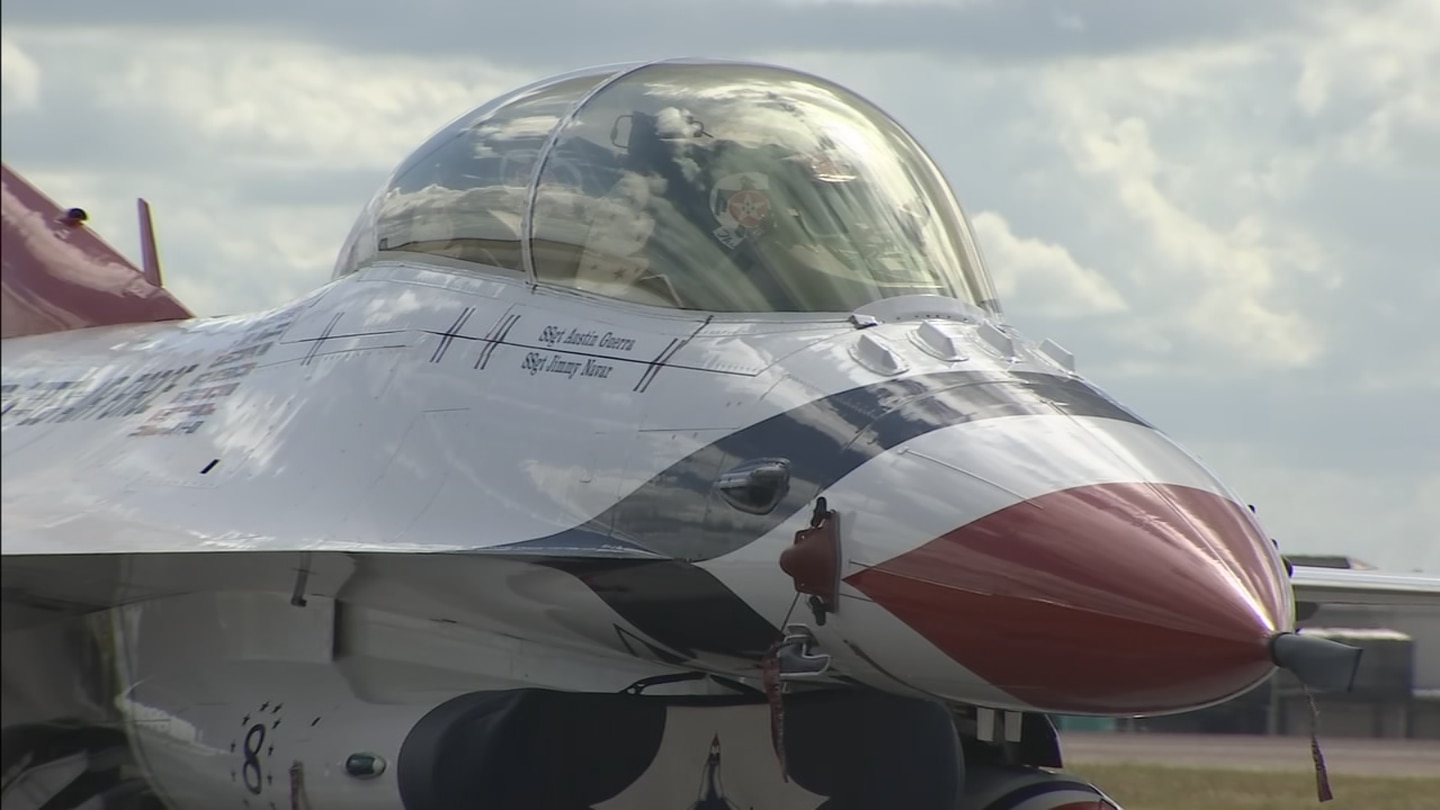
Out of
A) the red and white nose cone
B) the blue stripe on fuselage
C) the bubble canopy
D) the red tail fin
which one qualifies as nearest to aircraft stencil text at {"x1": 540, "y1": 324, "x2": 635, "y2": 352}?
the bubble canopy

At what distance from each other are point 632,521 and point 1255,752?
21.1 m

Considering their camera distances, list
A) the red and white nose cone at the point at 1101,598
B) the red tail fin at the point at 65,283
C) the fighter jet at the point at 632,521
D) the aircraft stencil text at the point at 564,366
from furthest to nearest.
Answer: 1. the red tail fin at the point at 65,283
2. the aircraft stencil text at the point at 564,366
3. the fighter jet at the point at 632,521
4. the red and white nose cone at the point at 1101,598

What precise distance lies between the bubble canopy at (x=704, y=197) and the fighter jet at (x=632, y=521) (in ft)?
0.06

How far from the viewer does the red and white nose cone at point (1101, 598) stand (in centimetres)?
596

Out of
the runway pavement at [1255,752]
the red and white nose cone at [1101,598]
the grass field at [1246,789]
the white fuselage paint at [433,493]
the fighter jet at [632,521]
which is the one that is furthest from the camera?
the runway pavement at [1255,752]

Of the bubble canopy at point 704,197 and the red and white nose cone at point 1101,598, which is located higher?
the bubble canopy at point 704,197

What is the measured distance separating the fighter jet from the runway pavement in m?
12.6

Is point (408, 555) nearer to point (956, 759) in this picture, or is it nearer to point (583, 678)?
point (583, 678)

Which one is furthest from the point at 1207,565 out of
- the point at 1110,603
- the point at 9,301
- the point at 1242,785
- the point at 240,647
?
the point at 1242,785

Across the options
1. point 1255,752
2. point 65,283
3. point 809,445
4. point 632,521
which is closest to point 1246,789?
point 1255,752

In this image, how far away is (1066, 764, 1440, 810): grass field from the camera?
17359 millimetres

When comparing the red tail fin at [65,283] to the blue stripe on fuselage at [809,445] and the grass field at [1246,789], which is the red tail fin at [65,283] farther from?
the grass field at [1246,789]

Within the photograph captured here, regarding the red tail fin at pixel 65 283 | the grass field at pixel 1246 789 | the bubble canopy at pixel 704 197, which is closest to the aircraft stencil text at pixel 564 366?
the bubble canopy at pixel 704 197

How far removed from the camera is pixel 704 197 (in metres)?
7.67
